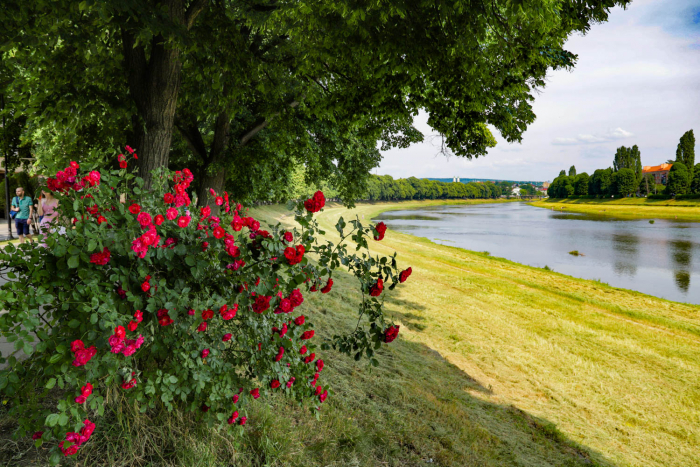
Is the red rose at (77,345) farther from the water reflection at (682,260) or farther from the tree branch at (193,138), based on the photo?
the water reflection at (682,260)

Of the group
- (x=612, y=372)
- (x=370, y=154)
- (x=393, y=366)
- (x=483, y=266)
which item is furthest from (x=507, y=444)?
(x=483, y=266)

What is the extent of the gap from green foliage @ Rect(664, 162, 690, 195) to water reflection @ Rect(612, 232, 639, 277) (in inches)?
2163

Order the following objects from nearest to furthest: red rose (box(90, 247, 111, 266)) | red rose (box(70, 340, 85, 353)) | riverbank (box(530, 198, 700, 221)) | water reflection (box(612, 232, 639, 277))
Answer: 1. red rose (box(70, 340, 85, 353))
2. red rose (box(90, 247, 111, 266))
3. water reflection (box(612, 232, 639, 277))
4. riverbank (box(530, 198, 700, 221))

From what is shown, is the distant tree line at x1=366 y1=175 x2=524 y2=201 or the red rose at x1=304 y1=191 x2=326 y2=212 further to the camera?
the distant tree line at x1=366 y1=175 x2=524 y2=201

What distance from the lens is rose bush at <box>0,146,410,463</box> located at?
209 cm

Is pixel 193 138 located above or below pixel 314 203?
above

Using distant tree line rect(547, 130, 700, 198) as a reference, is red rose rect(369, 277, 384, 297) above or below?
below

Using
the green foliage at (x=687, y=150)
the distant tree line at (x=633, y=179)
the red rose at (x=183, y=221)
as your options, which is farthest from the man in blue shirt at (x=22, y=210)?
the green foliage at (x=687, y=150)

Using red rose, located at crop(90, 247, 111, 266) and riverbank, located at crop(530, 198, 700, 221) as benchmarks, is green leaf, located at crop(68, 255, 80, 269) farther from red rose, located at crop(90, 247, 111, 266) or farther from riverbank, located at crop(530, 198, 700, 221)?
riverbank, located at crop(530, 198, 700, 221)

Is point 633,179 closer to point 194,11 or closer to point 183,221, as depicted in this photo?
point 194,11

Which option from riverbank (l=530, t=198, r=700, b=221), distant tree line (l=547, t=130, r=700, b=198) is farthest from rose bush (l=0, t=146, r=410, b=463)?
distant tree line (l=547, t=130, r=700, b=198)

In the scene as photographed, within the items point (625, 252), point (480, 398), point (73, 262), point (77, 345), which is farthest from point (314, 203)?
point (625, 252)

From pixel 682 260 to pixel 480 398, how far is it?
935 inches

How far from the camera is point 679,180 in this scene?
74000 millimetres
